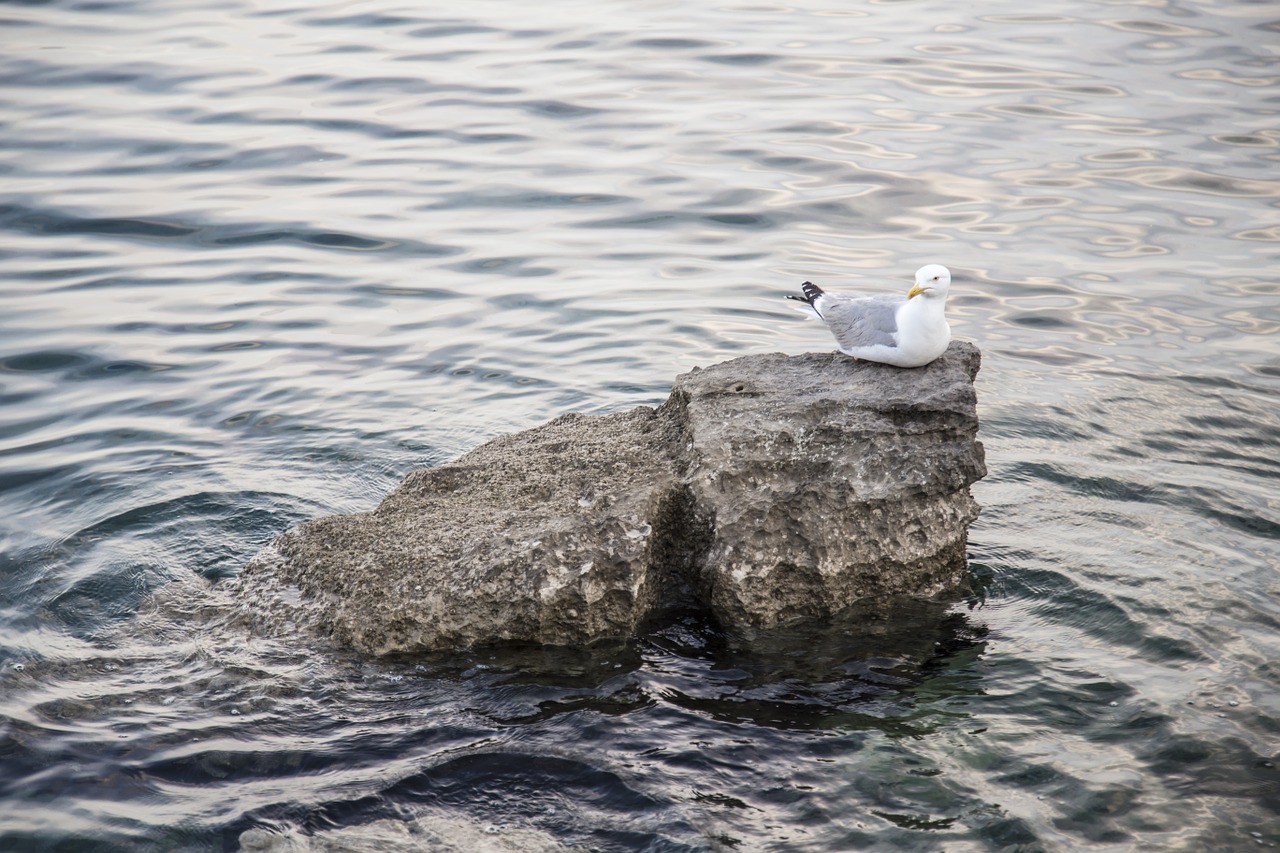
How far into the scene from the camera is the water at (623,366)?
180 inches

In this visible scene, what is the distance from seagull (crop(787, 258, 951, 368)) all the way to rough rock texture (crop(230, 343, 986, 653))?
0.37ft

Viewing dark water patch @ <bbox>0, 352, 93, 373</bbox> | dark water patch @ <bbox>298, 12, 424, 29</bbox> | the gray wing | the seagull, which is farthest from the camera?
dark water patch @ <bbox>298, 12, 424, 29</bbox>

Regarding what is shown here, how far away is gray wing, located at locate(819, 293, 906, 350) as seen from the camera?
5.65 m

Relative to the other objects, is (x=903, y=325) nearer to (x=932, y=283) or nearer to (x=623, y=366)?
(x=932, y=283)

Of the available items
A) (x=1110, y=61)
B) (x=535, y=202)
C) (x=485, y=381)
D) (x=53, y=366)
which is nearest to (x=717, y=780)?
(x=485, y=381)

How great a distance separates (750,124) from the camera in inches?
549

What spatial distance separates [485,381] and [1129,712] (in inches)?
208

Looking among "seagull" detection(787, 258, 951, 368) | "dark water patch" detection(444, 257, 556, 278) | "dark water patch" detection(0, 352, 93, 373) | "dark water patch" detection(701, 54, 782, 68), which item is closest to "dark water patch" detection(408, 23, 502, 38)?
"dark water patch" detection(701, 54, 782, 68)

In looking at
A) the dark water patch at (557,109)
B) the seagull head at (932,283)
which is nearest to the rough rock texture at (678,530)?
the seagull head at (932,283)

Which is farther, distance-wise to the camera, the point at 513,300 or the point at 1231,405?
the point at 513,300

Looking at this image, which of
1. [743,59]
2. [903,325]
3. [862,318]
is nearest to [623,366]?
[862,318]

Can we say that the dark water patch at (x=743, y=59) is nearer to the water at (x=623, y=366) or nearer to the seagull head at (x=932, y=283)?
the water at (x=623, y=366)

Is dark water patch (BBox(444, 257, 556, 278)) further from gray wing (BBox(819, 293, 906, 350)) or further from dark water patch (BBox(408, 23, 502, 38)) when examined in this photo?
dark water patch (BBox(408, 23, 502, 38))

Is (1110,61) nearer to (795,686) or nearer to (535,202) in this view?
(535,202)
